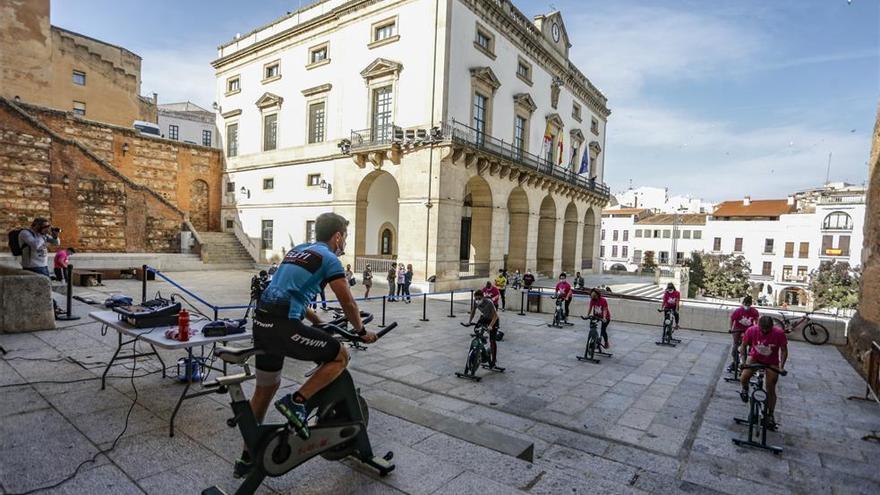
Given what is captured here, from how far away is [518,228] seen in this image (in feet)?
90.5

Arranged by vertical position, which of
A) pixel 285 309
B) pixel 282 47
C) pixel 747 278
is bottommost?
pixel 747 278

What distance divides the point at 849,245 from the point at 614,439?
58.5 m

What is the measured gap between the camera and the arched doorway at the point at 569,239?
34.3 m

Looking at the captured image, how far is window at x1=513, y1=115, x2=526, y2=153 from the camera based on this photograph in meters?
26.3

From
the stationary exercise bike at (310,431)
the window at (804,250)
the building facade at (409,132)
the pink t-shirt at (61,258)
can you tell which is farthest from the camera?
the window at (804,250)

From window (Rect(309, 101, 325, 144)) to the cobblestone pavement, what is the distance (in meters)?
18.2

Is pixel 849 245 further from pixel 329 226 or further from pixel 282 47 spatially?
pixel 329 226

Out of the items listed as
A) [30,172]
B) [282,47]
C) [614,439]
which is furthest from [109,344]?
[282,47]

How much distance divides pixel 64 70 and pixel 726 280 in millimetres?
63238

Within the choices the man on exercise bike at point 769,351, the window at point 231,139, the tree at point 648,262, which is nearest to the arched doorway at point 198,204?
the window at point 231,139

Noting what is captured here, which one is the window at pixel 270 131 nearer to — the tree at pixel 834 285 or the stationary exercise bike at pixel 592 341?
the stationary exercise bike at pixel 592 341

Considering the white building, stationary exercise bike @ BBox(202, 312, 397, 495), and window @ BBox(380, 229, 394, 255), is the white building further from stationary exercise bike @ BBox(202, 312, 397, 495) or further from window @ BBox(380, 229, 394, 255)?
stationary exercise bike @ BBox(202, 312, 397, 495)

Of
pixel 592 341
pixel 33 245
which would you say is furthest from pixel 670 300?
pixel 33 245

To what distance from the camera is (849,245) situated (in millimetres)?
46562
